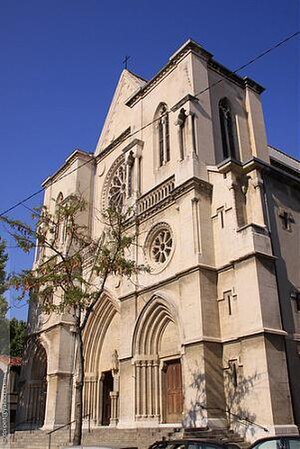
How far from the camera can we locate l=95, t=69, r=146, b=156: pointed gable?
2584cm

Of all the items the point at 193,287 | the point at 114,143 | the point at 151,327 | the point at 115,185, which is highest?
the point at 114,143

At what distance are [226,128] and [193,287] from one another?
8401 millimetres

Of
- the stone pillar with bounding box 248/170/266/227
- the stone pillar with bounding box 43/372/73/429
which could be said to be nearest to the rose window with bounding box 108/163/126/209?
the stone pillar with bounding box 248/170/266/227

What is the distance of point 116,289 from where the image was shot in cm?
1964

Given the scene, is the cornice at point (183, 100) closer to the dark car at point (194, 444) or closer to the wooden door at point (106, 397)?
the wooden door at point (106, 397)

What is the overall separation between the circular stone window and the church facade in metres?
0.06

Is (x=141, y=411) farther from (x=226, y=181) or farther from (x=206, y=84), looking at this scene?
(x=206, y=84)

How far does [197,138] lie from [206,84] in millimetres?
3357

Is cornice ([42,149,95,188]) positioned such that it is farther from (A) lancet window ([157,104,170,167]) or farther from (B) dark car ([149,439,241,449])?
(B) dark car ([149,439,241,449])

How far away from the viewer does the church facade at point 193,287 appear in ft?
44.1

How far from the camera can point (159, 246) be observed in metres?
18.1

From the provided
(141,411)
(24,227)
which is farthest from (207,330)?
(24,227)

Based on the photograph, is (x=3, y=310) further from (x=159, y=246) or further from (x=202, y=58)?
(x=202, y=58)

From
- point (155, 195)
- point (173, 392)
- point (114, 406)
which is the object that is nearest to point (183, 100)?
point (155, 195)
